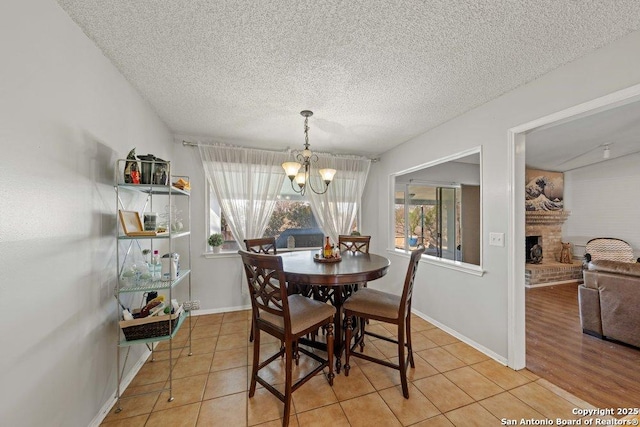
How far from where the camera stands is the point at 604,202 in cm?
507

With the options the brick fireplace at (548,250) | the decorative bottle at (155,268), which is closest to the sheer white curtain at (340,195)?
the decorative bottle at (155,268)

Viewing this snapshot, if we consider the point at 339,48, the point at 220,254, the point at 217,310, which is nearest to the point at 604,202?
the point at 339,48

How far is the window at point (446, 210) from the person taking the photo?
4.58 meters

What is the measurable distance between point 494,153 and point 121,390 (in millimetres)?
3724

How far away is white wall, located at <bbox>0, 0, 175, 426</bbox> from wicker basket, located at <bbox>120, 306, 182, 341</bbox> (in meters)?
0.15

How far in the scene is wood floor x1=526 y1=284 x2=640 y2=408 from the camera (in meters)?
1.78

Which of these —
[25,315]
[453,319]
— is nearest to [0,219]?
[25,315]

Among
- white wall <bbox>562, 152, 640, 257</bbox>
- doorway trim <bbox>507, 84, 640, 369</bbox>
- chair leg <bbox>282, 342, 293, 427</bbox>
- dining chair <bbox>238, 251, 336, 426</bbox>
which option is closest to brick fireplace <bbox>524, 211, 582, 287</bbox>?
white wall <bbox>562, 152, 640, 257</bbox>

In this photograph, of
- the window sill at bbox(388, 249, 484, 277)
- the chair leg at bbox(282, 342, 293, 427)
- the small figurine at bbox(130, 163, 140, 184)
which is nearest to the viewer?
the chair leg at bbox(282, 342, 293, 427)

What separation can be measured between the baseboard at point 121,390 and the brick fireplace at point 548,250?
6174 millimetres

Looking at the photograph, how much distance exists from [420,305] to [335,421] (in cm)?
211

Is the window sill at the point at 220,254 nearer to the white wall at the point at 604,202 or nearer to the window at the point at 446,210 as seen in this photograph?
the window at the point at 446,210

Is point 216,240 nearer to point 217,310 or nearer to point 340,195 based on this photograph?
point 217,310

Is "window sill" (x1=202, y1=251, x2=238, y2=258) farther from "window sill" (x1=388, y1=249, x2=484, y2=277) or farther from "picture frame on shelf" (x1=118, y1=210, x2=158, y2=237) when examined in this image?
"window sill" (x1=388, y1=249, x2=484, y2=277)
